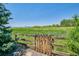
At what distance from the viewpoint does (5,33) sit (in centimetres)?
217

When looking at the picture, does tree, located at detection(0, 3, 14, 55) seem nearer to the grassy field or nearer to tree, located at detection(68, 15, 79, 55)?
the grassy field

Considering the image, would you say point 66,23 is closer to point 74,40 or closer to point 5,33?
point 74,40

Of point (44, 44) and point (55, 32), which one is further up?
point (55, 32)

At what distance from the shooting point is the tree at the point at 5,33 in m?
2.16

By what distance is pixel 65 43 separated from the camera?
7.09 feet

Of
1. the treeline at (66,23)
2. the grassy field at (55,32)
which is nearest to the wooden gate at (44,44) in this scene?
the grassy field at (55,32)

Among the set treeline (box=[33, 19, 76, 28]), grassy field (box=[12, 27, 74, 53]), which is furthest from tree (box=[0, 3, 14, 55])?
treeline (box=[33, 19, 76, 28])

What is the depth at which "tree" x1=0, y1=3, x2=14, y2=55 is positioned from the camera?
2.16 m

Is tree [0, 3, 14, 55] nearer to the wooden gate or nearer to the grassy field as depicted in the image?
the grassy field

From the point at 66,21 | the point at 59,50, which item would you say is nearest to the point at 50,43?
the point at 59,50

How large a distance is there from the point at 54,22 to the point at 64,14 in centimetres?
13

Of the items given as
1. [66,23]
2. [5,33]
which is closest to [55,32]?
[66,23]

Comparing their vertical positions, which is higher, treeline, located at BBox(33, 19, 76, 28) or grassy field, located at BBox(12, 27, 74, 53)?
treeline, located at BBox(33, 19, 76, 28)

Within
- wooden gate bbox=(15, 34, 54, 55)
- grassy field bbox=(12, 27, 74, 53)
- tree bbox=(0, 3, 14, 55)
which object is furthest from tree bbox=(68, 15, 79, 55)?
tree bbox=(0, 3, 14, 55)
